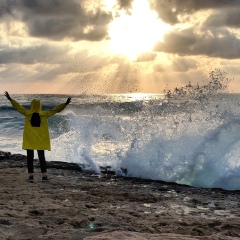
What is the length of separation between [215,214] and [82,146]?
638 centimetres

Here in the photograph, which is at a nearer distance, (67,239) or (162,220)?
(67,239)

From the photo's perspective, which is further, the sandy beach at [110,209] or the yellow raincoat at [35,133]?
the yellow raincoat at [35,133]

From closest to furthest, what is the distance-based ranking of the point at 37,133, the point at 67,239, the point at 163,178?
the point at 67,239 < the point at 37,133 < the point at 163,178

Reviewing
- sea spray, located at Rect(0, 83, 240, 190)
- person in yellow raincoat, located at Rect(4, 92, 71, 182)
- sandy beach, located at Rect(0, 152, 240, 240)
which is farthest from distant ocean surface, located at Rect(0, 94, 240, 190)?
person in yellow raincoat, located at Rect(4, 92, 71, 182)

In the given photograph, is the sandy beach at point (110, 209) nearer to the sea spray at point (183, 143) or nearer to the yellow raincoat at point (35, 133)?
the yellow raincoat at point (35, 133)

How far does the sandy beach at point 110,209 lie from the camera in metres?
4.15

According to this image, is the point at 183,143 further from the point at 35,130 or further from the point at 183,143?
the point at 35,130

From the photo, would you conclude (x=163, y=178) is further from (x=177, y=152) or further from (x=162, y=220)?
(x=162, y=220)

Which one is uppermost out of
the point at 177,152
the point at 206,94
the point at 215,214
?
the point at 206,94

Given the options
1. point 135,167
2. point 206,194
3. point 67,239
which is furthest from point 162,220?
point 135,167

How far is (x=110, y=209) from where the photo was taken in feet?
17.6

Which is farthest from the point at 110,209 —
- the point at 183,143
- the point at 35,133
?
the point at 183,143

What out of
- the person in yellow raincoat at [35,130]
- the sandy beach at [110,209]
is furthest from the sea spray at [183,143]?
the person in yellow raincoat at [35,130]

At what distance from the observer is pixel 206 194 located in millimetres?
6766
